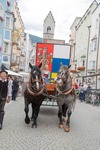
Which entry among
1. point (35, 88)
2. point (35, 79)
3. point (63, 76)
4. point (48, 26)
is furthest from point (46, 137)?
point (48, 26)

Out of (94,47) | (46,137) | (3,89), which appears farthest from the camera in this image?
(94,47)

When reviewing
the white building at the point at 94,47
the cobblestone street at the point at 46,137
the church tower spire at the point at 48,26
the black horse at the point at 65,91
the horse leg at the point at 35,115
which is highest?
the church tower spire at the point at 48,26

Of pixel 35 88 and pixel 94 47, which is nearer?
pixel 35 88

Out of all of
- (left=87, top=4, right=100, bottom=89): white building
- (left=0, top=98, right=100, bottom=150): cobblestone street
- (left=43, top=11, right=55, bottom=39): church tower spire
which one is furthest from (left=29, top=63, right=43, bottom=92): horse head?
(left=43, top=11, right=55, bottom=39): church tower spire

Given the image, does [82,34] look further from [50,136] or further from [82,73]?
[50,136]

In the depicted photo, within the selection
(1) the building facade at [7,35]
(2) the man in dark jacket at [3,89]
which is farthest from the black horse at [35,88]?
(1) the building facade at [7,35]

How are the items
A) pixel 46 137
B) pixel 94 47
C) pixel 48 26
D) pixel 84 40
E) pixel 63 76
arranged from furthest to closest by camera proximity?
pixel 48 26
pixel 84 40
pixel 94 47
pixel 63 76
pixel 46 137

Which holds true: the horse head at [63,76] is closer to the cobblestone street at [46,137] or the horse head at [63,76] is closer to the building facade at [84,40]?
the cobblestone street at [46,137]

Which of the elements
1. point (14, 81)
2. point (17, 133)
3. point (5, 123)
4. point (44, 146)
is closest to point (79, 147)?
point (44, 146)

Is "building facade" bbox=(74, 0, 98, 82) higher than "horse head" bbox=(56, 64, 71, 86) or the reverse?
higher

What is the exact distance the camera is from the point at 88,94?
2648 cm

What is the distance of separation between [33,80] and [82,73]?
4312 cm

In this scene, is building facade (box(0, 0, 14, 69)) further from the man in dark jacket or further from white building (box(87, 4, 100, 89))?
the man in dark jacket

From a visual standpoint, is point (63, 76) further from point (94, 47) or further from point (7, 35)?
point (7, 35)
